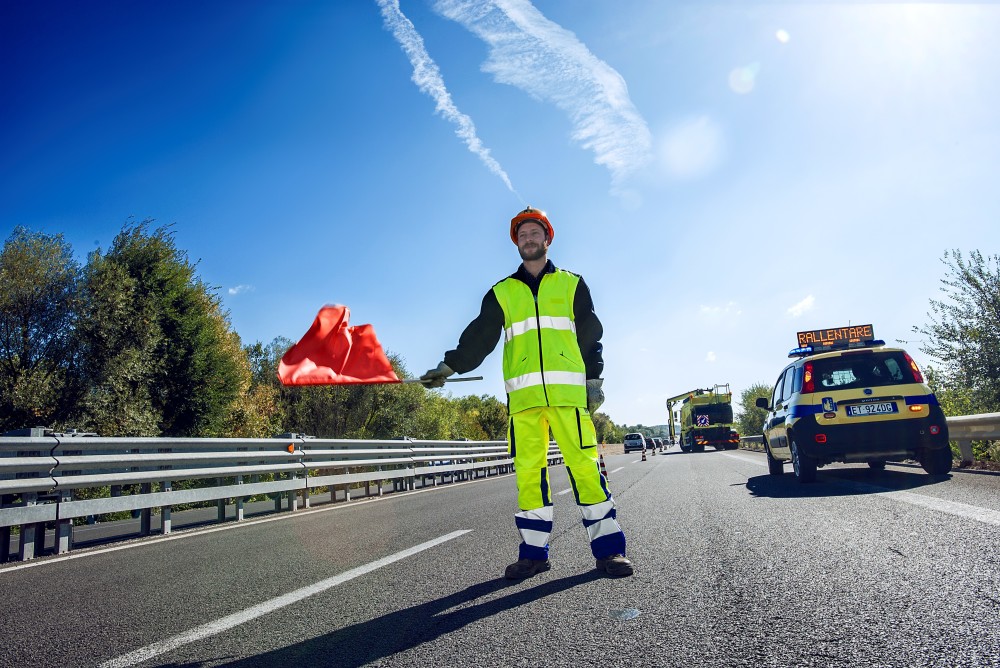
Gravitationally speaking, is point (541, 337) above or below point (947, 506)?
above

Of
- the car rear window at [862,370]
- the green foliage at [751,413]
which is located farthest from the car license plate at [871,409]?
the green foliage at [751,413]

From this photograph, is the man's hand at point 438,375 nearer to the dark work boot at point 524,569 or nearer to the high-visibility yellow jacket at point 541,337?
the high-visibility yellow jacket at point 541,337

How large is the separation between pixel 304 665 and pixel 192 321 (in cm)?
2609

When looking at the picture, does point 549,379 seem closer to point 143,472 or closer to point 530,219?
point 530,219

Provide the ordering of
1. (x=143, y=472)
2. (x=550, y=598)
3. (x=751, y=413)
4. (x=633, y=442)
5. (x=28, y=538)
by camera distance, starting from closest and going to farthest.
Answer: (x=550, y=598)
(x=28, y=538)
(x=143, y=472)
(x=633, y=442)
(x=751, y=413)

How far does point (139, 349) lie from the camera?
23203mm

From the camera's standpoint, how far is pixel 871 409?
316 inches

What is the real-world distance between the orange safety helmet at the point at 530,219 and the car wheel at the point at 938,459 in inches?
267

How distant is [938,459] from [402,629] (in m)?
8.20

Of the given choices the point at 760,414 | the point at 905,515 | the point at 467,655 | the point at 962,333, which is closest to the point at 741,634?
the point at 467,655

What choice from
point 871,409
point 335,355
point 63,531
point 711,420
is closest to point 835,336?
point 871,409

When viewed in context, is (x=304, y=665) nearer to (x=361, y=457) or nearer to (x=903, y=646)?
(x=903, y=646)

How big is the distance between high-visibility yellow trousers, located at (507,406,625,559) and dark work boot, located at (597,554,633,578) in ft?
0.22

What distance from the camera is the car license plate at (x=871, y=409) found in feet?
26.2
